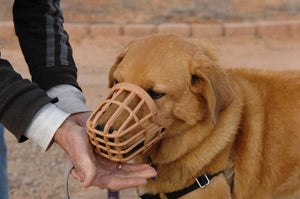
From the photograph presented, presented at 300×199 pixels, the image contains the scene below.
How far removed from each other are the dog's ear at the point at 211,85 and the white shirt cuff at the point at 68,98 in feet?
1.88

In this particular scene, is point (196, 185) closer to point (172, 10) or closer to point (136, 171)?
point (136, 171)

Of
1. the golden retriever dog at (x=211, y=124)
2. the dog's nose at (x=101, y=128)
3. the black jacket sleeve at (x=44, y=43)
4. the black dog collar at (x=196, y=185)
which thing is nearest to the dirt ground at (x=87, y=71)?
the golden retriever dog at (x=211, y=124)

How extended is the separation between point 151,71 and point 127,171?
19.1 inches

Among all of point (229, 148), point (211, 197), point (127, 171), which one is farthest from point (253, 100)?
point (127, 171)

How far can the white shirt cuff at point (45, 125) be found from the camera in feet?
7.00

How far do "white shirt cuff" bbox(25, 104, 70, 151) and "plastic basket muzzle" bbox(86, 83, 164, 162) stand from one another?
144mm

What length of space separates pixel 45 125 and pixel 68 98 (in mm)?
387

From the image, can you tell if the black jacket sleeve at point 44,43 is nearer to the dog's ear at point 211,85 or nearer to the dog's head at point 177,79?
the dog's head at point 177,79

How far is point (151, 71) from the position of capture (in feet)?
7.80

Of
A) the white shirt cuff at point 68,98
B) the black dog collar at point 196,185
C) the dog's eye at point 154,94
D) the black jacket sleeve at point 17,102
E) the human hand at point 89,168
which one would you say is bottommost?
the black dog collar at point 196,185

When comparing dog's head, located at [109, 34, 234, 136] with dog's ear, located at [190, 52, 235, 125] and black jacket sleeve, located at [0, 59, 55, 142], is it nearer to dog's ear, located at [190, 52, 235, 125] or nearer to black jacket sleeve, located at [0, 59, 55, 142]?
dog's ear, located at [190, 52, 235, 125]

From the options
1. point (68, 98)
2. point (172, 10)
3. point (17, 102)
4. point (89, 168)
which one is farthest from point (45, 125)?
point (172, 10)

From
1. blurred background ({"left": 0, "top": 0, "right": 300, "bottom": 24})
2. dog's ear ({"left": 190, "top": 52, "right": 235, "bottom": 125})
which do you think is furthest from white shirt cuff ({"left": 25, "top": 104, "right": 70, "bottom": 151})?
blurred background ({"left": 0, "top": 0, "right": 300, "bottom": 24})

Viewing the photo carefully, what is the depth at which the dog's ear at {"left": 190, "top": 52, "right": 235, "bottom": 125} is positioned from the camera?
2389 millimetres
